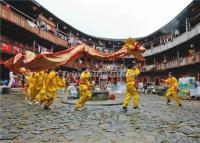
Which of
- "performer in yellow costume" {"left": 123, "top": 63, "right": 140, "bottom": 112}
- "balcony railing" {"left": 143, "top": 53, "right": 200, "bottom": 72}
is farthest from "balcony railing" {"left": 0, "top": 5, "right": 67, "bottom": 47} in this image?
"performer in yellow costume" {"left": 123, "top": 63, "right": 140, "bottom": 112}

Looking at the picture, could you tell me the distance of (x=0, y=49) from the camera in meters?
26.1

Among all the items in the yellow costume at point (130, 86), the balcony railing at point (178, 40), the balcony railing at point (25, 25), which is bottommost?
the yellow costume at point (130, 86)

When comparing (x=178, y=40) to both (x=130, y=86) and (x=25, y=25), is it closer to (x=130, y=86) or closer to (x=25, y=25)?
(x=25, y=25)

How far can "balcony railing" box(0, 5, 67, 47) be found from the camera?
85.8 ft

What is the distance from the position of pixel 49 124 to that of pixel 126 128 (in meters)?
2.14

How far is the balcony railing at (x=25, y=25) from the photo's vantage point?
26.2 m

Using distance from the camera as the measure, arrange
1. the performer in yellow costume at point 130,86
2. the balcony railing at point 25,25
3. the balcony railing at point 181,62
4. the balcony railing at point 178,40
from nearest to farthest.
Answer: the performer in yellow costume at point 130,86
the balcony railing at point 25,25
the balcony railing at point 178,40
the balcony railing at point 181,62

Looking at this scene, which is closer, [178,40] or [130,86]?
[130,86]

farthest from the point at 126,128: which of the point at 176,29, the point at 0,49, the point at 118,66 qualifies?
the point at 118,66

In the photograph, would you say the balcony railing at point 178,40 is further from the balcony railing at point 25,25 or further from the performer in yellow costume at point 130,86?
the performer in yellow costume at point 130,86

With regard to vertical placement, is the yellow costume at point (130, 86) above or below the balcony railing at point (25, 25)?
below

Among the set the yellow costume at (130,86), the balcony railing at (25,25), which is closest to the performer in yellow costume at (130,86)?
the yellow costume at (130,86)

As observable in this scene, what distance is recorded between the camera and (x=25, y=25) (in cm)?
3033

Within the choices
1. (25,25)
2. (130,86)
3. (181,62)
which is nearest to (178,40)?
(181,62)
